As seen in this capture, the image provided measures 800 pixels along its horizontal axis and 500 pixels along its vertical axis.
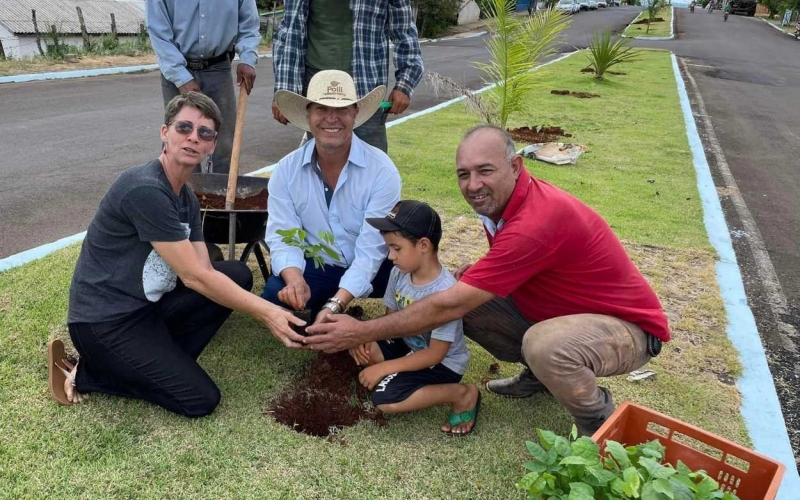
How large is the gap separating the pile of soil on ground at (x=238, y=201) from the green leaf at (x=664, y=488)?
Answer: 287 cm

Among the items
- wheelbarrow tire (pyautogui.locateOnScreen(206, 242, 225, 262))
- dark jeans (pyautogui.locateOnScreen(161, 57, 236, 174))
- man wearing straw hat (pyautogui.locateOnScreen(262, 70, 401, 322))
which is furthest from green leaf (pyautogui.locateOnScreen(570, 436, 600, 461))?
dark jeans (pyautogui.locateOnScreen(161, 57, 236, 174))

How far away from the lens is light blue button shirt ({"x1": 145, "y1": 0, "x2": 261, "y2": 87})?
13.7 ft

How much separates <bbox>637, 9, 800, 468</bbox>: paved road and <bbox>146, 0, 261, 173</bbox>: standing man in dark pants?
3957mm

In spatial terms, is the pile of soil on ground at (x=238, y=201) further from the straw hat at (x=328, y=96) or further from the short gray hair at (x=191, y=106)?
the short gray hair at (x=191, y=106)

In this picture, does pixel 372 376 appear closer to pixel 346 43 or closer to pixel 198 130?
pixel 198 130

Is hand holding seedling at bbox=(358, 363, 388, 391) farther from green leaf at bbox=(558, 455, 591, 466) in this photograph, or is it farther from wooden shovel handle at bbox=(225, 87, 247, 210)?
wooden shovel handle at bbox=(225, 87, 247, 210)

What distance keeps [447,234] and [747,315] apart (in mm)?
2389

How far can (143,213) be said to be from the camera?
2.49m

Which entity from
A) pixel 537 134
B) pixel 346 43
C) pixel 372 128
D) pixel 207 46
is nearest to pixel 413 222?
pixel 372 128

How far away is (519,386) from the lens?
120 inches

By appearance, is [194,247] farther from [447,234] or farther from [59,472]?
[447,234]

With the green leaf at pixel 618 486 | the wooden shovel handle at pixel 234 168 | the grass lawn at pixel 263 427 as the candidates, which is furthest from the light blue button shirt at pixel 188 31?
the green leaf at pixel 618 486

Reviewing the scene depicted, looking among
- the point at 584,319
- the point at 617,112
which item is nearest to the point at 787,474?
the point at 584,319

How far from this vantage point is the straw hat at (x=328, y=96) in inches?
118
